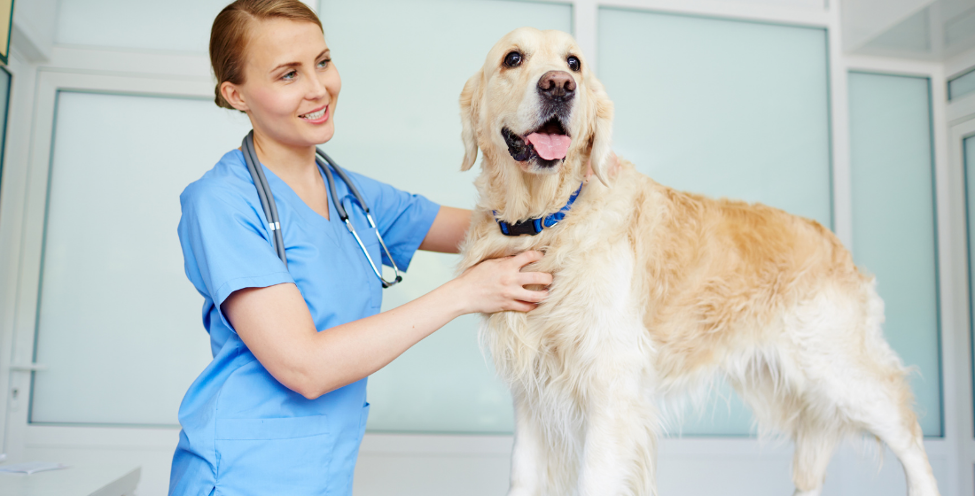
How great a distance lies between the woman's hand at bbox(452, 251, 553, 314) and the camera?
120 cm

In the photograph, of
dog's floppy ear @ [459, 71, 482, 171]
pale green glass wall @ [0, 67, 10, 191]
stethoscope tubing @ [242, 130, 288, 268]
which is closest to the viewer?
stethoscope tubing @ [242, 130, 288, 268]

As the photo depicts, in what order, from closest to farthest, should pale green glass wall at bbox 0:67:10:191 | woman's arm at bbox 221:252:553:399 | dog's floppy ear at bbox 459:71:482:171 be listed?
woman's arm at bbox 221:252:553:399, dog's floppy ear at bbox 459:71:482:171, pale green glass wall at bbox 0:67:10:191

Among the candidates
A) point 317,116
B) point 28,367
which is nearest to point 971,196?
point 317,116

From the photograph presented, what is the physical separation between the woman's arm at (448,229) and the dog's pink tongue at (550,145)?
557 millimetres

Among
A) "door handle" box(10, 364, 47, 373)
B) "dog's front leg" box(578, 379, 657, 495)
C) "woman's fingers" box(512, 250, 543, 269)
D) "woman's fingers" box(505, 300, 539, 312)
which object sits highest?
"woman's fingers" box(512, 250, 543, 269)

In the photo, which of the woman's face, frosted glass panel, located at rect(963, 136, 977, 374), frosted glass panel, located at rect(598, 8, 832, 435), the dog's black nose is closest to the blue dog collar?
the dog's black nose

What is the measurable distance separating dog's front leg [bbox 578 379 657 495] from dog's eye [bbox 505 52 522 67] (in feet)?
2.51

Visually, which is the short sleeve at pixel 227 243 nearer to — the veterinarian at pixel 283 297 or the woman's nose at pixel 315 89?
the veterinarian at pixel 283 297

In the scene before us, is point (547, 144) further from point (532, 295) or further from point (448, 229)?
point (448, 229)

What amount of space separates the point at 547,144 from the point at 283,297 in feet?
2.06

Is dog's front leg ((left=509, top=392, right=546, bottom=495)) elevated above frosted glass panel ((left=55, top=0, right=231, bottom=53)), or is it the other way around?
frosted glass panel ((left=55, top=0, right=231, bottom=53))

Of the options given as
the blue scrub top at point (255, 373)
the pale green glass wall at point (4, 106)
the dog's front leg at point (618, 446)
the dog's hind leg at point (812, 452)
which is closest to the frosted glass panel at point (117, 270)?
the pale green glass wall at point (4, 106)

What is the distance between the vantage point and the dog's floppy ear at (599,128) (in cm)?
125

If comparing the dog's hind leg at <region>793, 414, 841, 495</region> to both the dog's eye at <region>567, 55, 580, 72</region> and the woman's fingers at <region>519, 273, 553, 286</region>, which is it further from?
the dog's eye at <region>567, 55, 580, 72</region>
